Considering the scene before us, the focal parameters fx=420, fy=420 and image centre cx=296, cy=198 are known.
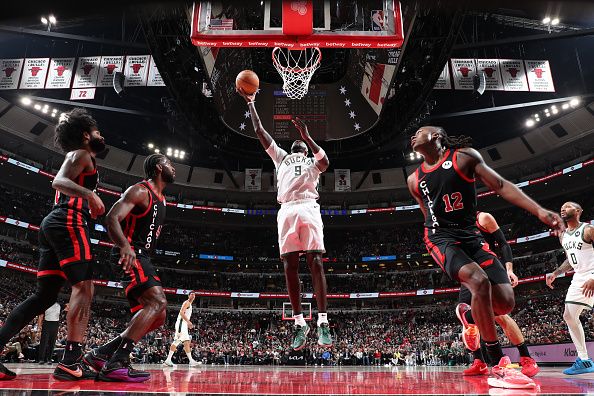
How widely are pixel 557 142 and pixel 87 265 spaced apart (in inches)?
1236

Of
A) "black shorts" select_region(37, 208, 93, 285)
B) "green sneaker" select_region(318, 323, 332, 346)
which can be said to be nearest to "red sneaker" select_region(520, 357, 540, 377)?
"green sneaker" select_region(318, 323, 332, 346)

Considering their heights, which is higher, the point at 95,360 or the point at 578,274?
the point at 578,274

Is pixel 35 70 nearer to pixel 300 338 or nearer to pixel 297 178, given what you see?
pixel 297 178

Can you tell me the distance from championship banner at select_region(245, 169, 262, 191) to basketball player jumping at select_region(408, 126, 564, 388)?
28.0 metres

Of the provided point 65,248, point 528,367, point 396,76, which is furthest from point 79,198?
point 396,76

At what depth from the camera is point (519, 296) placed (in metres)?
30.6

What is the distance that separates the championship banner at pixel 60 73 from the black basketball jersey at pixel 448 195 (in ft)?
47.5

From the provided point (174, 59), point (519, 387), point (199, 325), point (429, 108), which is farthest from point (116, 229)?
point (199, 325)

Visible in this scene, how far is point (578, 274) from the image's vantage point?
6.02 m

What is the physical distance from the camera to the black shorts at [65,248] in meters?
3.91

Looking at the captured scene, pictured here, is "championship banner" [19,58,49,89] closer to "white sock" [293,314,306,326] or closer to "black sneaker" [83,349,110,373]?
"black sneaker" [83,349,110,373]

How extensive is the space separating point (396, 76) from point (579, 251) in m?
10.2

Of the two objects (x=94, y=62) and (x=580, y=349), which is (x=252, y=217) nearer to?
(x=94, y=62)

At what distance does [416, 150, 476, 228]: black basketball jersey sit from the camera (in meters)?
3.90
